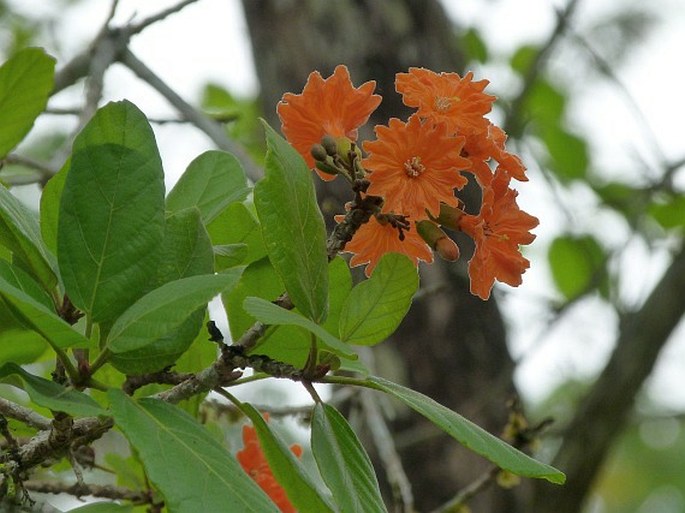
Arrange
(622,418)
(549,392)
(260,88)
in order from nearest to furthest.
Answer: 1. (622,418)
2. (260,88)
3. (549,392)

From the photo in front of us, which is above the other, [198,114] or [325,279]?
[198,114]

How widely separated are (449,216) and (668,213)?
2.71 metres

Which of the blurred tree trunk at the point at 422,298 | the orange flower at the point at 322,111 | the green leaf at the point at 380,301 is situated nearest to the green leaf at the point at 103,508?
the green leaf at the point at 380,301

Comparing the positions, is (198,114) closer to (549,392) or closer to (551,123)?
(551,123)

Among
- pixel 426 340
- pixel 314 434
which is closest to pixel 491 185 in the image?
pixel 314 434

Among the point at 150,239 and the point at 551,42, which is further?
the point at 551,42

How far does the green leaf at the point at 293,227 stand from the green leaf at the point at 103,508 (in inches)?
17.5

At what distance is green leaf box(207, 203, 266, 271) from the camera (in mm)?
1327

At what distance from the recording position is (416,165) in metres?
1.12

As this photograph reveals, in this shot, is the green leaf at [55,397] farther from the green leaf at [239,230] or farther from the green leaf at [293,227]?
the green leaf at [239,230]

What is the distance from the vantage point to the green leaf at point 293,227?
1045mm

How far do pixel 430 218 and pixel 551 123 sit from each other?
304 cm

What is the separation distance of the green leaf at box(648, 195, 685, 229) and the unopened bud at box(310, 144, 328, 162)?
2717 millimetres

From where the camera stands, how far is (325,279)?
1.10 meters
